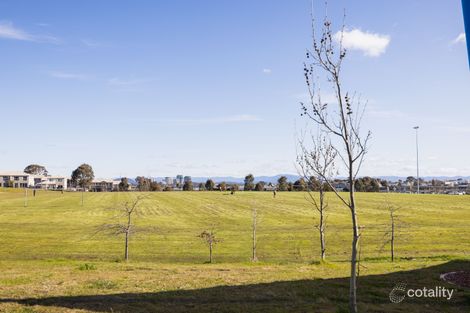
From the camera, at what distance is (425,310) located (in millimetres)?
10742

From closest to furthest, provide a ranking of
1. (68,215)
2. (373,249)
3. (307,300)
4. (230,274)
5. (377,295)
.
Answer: (307,300), (377,295), (230,274), (373,249), (68,215)

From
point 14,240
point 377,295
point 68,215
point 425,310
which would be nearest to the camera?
point 425,310

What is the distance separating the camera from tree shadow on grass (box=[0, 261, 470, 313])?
35.7ft

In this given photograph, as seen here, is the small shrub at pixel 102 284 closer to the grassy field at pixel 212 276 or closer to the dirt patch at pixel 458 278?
the grassy field at pixel 212 276

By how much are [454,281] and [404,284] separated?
1.94 meters

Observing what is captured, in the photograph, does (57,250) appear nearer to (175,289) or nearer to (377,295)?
(175,289)

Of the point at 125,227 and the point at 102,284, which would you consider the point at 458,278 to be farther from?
the point at 125,227

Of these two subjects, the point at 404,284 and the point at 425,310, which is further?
the point at 404,284

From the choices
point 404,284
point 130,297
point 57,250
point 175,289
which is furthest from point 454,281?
point 57,250

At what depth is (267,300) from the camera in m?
11.9

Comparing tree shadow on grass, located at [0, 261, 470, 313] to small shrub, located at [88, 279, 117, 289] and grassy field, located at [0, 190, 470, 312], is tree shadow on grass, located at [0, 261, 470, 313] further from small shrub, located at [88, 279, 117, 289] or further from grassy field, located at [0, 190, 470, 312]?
small shrub, located at [88, 279, 117, 289]

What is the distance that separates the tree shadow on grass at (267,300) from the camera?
1089 cm

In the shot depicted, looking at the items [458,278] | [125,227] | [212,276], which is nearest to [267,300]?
[212,276]
